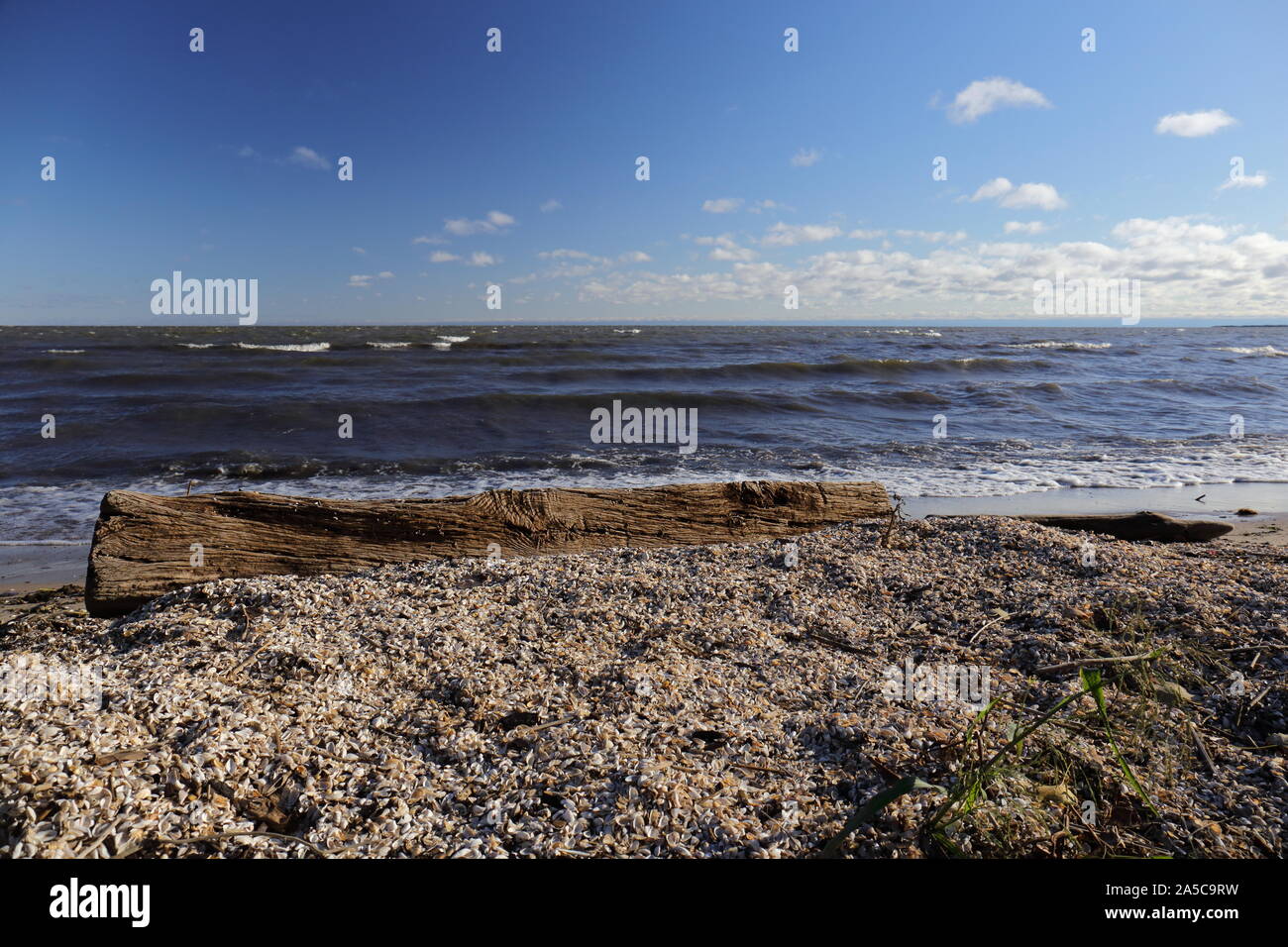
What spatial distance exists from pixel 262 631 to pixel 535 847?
235 centimetres

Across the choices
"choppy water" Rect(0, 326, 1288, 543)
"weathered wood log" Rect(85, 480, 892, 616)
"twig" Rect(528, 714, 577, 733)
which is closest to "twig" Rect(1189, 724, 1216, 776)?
"twig" Rect(528, 714, 577, 733)

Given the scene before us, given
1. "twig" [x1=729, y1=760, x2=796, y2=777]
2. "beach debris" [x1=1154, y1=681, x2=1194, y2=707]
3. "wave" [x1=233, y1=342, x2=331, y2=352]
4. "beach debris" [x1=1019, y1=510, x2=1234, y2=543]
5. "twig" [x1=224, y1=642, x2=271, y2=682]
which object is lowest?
"twig" [x1=729, y1=760, x2=796, y2=777]

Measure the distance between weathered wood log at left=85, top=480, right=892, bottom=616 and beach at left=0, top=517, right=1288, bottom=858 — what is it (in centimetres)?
41

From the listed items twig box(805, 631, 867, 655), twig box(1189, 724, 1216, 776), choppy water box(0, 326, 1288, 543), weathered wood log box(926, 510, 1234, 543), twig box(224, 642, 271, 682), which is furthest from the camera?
choppy water box(0, 326, 1288, 543)

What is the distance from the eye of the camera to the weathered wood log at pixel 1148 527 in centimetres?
605

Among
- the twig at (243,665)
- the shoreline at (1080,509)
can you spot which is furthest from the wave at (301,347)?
the twig at (243,665)

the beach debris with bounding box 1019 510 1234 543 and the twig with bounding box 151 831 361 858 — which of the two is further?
the beach debris with bounding box 1019 510 1234 543

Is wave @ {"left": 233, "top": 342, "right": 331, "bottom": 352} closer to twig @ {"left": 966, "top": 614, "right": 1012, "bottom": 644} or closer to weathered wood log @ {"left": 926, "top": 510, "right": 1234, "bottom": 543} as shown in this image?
weathered wood log @ {"left": 926, "top": 510, "right": 1234, "bottom": 543}

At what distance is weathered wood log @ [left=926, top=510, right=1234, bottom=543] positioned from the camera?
605cm

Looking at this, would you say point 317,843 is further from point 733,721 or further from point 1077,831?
point 1077,831

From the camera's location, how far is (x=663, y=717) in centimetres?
286

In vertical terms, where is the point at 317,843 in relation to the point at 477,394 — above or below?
below
